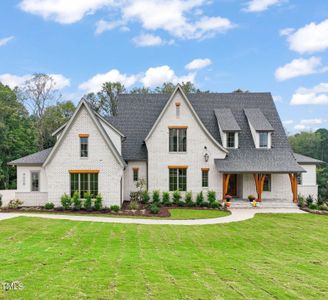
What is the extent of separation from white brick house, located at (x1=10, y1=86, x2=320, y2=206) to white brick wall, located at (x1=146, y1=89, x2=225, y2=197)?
76 millimetres

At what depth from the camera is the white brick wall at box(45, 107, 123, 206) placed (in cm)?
2123

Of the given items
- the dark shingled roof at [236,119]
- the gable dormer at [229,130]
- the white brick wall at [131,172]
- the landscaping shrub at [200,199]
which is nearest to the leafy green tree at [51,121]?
the dark shingled roof at [236,119]

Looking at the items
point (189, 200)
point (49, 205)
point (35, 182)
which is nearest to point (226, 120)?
point (189, 200)

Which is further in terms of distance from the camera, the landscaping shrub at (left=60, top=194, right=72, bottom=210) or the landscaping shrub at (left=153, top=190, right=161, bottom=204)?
the landscaping shrub at (left=153, top=190, right=161, bottom=204)

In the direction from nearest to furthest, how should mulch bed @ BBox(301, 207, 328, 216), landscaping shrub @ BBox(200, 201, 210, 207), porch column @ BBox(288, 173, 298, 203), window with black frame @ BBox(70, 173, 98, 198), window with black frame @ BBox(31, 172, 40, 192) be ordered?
window with black frame @ BBox(70, 173, 98, 198) < mulch bed @ BBox(301, 207, 328, 216) < window with black frame @ BBox(31, 172, 40, 192) < landscaping shrub @ BBox(200, 201, 210, 207) < porch column @ BBox(288, 173, 298, 203)

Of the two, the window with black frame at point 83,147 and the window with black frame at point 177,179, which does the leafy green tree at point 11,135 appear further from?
the window with black frame at point 177,179

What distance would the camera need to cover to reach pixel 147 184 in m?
24.8

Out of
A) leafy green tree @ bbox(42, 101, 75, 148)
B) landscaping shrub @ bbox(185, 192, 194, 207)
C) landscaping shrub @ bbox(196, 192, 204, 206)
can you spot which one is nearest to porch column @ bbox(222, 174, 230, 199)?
landscaping shrub @ bbox(196, 192, 204, 206)

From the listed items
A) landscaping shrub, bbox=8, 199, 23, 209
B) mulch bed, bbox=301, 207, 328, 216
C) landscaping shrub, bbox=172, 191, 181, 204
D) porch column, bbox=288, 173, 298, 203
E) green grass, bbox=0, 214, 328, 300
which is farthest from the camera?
porch column, bbox=288, 173, 298, 203

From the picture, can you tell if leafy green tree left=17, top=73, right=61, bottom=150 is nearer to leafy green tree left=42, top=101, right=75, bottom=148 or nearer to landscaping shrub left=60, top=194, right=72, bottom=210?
leafy green tree left=42, top=101, right=75, bottom=148

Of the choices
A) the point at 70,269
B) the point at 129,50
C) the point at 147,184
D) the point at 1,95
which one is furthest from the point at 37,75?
the point at 70,269

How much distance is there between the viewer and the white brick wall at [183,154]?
24484mm

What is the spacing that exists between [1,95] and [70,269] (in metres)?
43.0

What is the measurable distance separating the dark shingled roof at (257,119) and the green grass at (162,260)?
10538 millimetres
